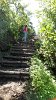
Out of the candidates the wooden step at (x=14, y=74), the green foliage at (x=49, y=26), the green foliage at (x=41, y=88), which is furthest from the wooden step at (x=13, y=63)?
the green foliage at (x=41, y=88)

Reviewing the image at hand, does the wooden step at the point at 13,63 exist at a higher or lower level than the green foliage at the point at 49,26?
lower

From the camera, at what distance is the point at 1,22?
12.8 m

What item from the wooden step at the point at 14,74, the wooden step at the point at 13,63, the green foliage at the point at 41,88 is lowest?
the wooden step at the point at 13,63

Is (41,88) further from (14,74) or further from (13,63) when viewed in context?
(13,63)

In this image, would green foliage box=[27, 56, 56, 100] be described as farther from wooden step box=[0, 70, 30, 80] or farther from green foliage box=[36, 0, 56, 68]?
green foliage box=[36, 0, 56, 68]

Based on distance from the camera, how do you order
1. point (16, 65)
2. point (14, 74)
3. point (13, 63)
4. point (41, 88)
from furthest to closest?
point (13, 63) < point (16, 65) < point (14, 74) < point (41, 88)

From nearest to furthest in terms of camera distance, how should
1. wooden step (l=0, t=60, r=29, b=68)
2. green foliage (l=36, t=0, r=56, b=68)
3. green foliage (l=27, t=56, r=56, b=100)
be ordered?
green foliage (l=27, t=56, r=56, b=100) → green foliage (l=36, t=0, r=56, b=68) → wooden step (l=0, t=60, r=29, b=68)

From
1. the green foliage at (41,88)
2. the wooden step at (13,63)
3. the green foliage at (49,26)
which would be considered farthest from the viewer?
the wooden step at (13,63)

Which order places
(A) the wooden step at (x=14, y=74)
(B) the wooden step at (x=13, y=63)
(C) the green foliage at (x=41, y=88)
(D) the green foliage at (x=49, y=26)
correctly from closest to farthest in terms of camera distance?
1. (C) the green foliage at (x=41, y=88)
2. (A) the wooden step at (x=14, y=74)
3. (D) the green foliage at (x=49, y=26)
4. (B) the wooden step at (x=13, y=63)

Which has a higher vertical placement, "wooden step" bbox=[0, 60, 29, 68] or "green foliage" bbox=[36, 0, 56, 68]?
"green foliage" bbox=[36, 0, 56, 68]

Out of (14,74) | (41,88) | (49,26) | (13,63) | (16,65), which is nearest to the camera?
(41,88)

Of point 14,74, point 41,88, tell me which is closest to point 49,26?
point 14,74

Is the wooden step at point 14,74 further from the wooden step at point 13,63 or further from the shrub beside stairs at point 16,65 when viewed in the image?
A: the wooden step at point 13,63

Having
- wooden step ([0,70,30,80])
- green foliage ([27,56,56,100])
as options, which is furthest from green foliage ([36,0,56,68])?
green foliage ([27,56,56,100])
